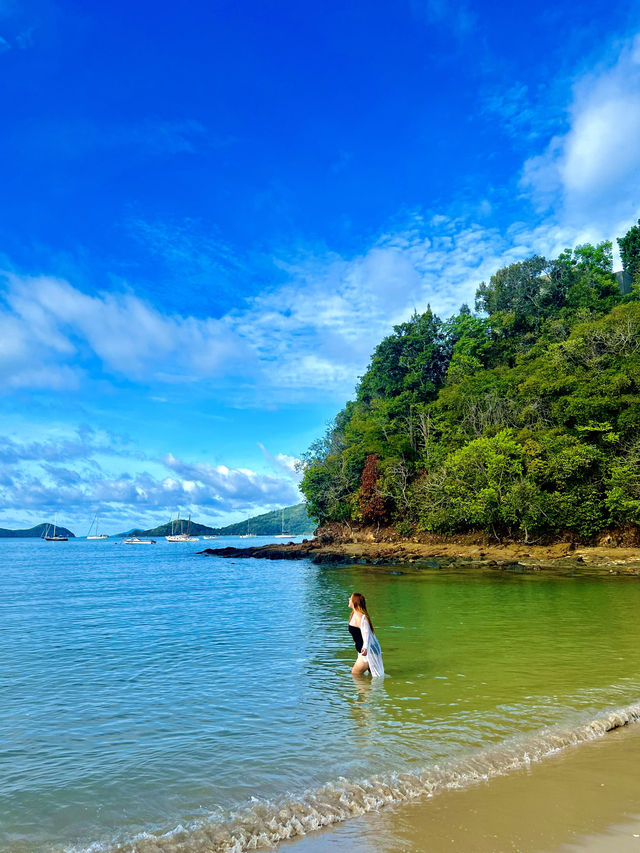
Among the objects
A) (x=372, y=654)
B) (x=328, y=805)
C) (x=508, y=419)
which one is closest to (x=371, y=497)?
(x=508, y=419)

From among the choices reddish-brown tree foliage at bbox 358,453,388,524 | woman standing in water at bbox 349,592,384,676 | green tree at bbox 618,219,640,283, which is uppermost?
green tree at bbox 618,219,640,283

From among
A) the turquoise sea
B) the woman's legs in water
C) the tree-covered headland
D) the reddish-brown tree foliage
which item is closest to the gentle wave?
the turquoise sea

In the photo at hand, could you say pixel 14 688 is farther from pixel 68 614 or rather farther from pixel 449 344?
pixel 449 344

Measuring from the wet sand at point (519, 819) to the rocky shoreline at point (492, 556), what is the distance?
84.7 feet

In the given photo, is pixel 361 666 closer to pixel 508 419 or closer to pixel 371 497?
pixel 508 419

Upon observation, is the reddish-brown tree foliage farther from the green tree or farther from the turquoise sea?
the green tree

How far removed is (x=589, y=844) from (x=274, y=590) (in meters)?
24.2

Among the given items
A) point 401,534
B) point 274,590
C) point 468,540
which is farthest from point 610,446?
point 274,590

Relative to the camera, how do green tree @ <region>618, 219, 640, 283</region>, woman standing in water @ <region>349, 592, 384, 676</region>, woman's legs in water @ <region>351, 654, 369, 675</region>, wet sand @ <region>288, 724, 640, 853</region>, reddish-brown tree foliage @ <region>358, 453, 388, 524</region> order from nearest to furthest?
wet sand @ <region>288, 724, 640, 853</region>, woman standing in water @ <region>349, 592, 384, 676</region>, woman's legs in water @ <region>351, 654, 369, 675</region>, reddish-brown tree foliage @ <region>358, 453, 388, 524</region>, green tree @ <region>618, 219, 640, 283</region>

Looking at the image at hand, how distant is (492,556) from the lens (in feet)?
120

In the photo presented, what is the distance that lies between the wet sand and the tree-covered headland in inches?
1248

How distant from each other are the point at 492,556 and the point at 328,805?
112 feet

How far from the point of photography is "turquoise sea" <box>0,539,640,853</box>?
5.05 meters

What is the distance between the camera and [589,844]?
13.6 feet
